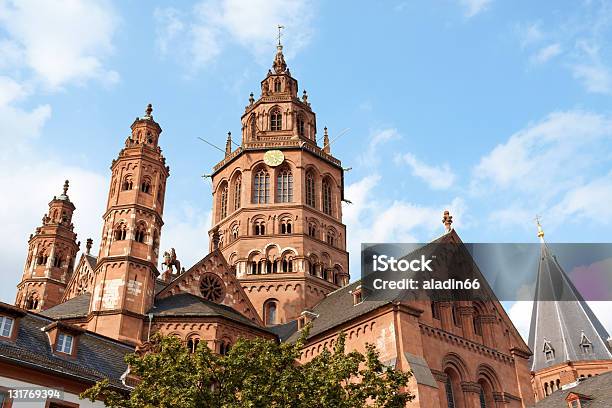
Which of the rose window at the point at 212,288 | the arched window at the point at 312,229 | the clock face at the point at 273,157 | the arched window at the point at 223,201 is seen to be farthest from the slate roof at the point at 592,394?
the arched window at the point at 223,201

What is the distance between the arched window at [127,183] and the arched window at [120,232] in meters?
3.04

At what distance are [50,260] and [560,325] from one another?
5339 cm

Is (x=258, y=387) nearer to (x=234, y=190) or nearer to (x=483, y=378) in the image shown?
(x=483, y=378)

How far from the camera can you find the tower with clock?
52.8 metres

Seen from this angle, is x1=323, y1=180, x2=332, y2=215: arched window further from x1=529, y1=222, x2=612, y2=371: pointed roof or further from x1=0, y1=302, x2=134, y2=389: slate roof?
x1=529, y1=222, x2=612, y2=371: pointed roof

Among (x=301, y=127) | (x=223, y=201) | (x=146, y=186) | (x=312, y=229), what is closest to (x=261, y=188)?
(x=223, y=201)

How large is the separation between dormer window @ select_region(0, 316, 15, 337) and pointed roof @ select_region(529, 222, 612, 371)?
58664mm

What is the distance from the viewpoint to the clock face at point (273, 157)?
5819cm

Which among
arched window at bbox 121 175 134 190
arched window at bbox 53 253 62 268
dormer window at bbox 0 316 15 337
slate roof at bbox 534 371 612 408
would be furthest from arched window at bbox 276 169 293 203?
dormer window at bbox 0 316 15 337

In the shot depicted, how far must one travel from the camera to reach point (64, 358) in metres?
27.5

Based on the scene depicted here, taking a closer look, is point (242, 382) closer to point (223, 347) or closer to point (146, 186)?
point (223, 347)

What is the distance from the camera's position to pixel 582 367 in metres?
67.5

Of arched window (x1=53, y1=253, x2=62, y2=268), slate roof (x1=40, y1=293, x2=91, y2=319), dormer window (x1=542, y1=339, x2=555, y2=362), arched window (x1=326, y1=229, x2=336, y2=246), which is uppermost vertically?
arched window (x1=326, y1=229, x2=336, y2=246)

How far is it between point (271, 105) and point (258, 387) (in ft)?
148
